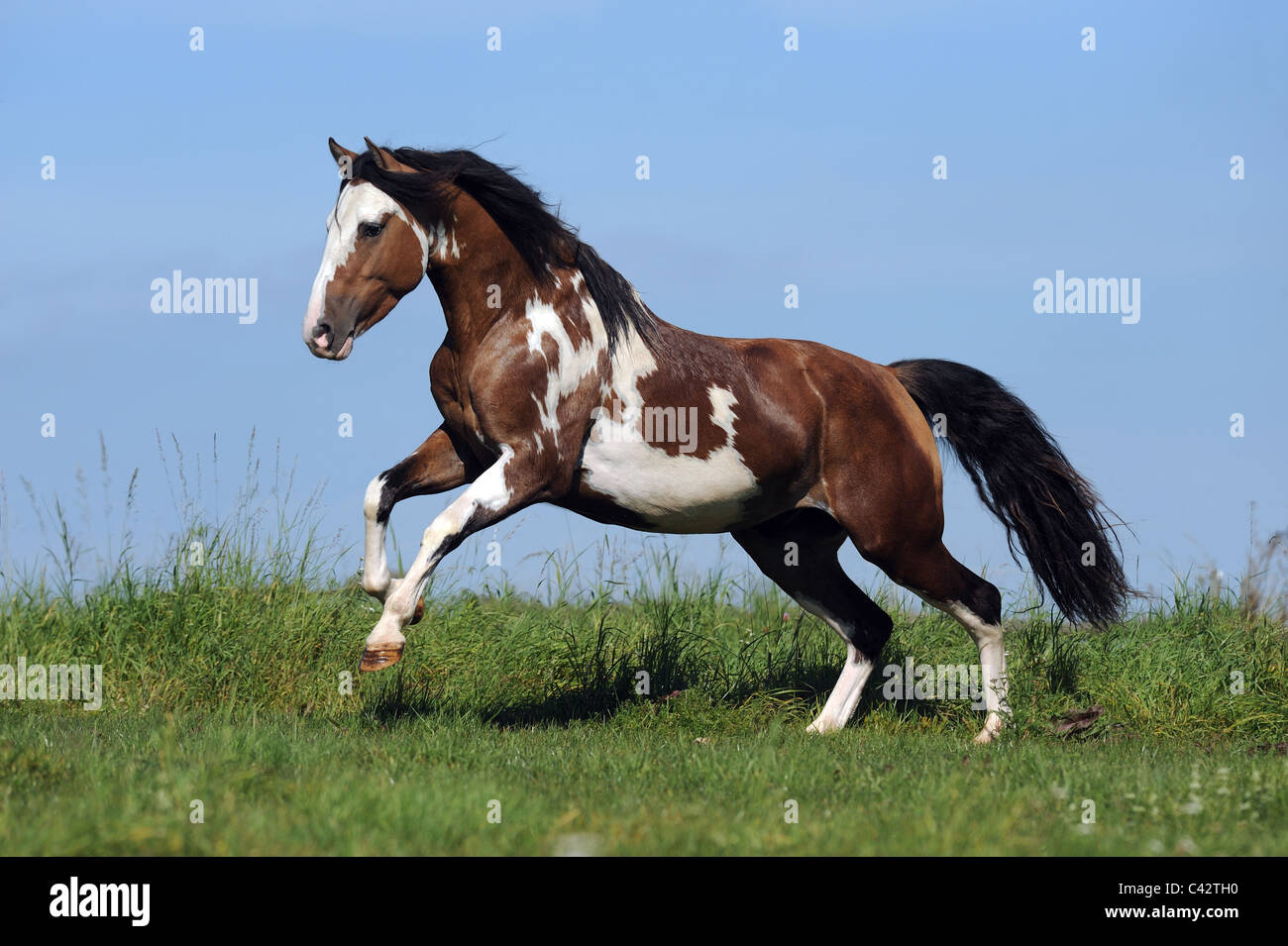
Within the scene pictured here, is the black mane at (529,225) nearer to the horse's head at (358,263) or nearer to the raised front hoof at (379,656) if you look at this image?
the horse's head at (358,263)

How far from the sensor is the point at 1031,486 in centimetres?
795

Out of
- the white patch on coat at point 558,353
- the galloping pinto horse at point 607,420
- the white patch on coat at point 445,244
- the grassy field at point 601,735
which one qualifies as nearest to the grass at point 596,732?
the grassy field at point 601,735

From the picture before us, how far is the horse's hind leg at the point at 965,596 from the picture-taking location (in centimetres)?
728

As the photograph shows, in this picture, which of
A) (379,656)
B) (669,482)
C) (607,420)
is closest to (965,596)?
(669,482)

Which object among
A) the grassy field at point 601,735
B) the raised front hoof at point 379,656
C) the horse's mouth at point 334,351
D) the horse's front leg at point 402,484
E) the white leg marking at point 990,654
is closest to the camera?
the grassy field at point 601,735

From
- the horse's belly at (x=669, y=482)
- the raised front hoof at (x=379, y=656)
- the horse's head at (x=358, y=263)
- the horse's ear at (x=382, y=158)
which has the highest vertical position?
the horse's ear at (x=382, y=158)

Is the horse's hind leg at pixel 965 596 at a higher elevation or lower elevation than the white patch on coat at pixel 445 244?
lower

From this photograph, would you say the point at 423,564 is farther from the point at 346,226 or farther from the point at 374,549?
the point at 346,226

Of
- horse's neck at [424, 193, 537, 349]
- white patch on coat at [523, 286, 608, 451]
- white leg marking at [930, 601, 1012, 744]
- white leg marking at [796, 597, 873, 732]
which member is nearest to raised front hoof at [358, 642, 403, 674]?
white patch on coat at [523, 286, 608, 451]

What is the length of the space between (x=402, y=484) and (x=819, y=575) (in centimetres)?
267

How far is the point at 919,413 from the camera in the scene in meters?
7.73
